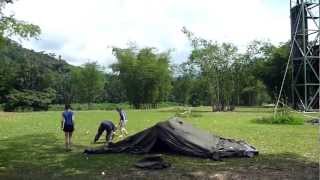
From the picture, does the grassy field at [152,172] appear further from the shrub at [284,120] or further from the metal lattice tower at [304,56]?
the metal lattice tower at [304,56]

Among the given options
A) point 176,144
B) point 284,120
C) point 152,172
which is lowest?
point 152,172

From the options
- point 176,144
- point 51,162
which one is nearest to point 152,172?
point 176,144

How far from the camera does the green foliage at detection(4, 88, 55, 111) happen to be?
72.4 meters

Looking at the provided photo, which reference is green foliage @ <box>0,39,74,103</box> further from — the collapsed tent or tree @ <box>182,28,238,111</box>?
the collapsed tent

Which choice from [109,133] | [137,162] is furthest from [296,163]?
[109,133]

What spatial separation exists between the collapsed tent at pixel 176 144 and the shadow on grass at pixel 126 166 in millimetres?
368

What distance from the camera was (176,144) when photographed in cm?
1439

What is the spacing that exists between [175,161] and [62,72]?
10248cm

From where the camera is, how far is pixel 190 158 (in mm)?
13703

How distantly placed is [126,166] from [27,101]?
2530 inches

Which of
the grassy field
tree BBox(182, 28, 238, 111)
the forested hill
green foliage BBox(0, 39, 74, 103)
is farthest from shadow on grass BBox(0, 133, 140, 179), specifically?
green foliage BBox(0, 39, 74, 103)

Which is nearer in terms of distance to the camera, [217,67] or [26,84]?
[217,67]

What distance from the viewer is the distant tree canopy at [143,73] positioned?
231ft

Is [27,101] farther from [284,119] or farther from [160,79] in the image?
[284,119]
